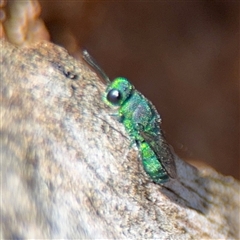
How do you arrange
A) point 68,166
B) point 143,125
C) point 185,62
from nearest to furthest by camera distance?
point 68,166
point 143,125
point 185,62

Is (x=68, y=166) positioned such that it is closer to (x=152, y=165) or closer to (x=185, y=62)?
(x=152, y=165)

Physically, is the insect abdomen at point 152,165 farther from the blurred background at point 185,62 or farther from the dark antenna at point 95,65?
the blurred background at point 185,62

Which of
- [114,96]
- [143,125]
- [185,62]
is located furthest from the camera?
[185,62]

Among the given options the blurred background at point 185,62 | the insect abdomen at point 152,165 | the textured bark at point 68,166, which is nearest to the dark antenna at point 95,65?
the textured bark at point 68,166

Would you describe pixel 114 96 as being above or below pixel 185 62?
below

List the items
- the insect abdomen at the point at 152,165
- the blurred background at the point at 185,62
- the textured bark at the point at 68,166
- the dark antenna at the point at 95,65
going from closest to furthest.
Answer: the textured bark at the point at 68,166 < the insect abdomen at the point at 152,165 < the dark antenna at the point at 95,65 < the blurred background at the point at 185,62

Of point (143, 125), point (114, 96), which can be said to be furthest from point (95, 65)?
point (143, 125)

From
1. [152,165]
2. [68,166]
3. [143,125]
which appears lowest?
[68,166]

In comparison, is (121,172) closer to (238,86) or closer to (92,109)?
(92,109)
